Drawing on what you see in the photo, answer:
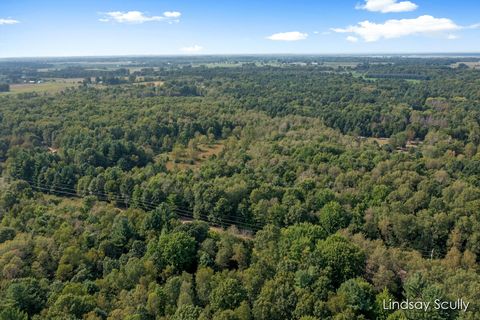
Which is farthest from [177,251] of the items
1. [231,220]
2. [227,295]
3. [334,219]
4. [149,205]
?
[334,219]

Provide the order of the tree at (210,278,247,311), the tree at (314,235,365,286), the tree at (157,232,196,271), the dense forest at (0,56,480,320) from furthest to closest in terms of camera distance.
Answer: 1. the tree at (157,232,196,271)
2. the tree at (314,235,365,286)
3. the dense forest at (0,56,480,320)
4. the tree at (210,278,247,311)

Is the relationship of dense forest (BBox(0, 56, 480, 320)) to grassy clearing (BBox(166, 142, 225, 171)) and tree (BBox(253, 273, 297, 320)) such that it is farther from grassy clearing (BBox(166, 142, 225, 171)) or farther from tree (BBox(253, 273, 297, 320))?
grassy clearing (BBox(166, 142, 225, 171))

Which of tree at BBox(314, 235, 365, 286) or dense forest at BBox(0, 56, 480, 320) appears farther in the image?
tree at BBox(314, 235, 365, 286)

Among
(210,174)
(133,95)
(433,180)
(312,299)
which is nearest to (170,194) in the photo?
(210,174)

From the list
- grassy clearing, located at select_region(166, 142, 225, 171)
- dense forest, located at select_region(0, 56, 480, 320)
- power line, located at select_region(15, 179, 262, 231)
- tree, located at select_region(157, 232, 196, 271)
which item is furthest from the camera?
grassy clearing, located at select_region(166, 142, 225, 171)

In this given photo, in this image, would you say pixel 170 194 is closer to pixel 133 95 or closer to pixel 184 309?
pixel 184 309

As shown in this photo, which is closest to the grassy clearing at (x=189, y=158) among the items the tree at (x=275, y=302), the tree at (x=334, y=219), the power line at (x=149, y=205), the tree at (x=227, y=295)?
the power line at (x=149, y=205)

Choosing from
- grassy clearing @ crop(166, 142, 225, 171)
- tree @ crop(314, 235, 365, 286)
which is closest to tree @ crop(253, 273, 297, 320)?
tree @ crop(314, 235, 365, 286)

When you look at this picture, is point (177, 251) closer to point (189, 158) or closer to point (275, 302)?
point (275, 302)

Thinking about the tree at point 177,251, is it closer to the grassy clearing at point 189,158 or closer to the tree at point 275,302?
the tree at point 275,302

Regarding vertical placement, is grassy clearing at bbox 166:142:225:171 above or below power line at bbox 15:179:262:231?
above
